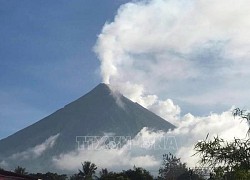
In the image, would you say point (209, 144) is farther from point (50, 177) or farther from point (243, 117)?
point (50, 177)

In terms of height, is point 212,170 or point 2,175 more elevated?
point 2,175

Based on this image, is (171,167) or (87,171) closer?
(87,171)

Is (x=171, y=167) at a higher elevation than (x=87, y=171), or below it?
higher

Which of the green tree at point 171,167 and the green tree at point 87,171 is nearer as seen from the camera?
the green tree at point 87,171

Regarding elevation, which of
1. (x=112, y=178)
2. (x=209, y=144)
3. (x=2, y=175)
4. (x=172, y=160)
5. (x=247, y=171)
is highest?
(x=172, y=160)

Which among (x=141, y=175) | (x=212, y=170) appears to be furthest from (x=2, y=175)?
(x=141, y=175)

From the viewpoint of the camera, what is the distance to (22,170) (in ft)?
320

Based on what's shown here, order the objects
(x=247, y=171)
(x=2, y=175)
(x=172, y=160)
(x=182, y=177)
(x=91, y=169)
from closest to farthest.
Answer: (x=247, y=171)
(x=2, y=175)
(x=182, y=177)
(x=91, y=169)
(x=172, y=160)

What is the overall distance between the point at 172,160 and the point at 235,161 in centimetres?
12891

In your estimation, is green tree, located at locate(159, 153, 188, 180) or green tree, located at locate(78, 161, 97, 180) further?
green tree, located at locate(159, 153, 188, 180)

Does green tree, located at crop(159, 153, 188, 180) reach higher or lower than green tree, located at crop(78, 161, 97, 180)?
higher

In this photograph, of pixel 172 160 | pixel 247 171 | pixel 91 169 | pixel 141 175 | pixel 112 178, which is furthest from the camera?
pixel 172 160

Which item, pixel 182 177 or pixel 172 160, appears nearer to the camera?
pixel 182 177

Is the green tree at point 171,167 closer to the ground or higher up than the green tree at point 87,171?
higher up
